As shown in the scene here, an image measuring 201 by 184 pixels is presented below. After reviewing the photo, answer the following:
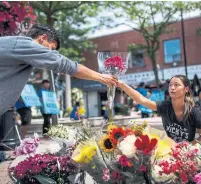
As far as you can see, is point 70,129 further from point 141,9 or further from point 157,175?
point 141,9

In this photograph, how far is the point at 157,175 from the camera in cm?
210

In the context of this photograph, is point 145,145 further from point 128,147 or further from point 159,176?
point 159,176

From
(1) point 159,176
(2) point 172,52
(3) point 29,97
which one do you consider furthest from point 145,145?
(2) point 172,52

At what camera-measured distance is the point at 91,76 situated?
272 cm

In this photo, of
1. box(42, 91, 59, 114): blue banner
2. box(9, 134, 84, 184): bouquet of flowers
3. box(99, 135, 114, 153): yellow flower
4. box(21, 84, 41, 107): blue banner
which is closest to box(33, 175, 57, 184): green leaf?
box(9, 134, 84, 184): bouquet of flowers

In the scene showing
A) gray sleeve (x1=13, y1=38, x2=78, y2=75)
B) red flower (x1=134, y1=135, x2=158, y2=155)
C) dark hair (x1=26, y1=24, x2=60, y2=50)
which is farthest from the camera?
dark hair (x1=26, y1=24, x2=60, y2=50)

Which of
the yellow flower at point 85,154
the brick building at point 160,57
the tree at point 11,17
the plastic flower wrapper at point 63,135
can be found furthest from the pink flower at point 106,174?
the brick building at point 160,57

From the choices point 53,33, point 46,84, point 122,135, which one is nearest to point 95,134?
point 122,135

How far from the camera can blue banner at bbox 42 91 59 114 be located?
9.46m

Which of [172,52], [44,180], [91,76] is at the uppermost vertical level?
[172,52]

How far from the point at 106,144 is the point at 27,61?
2.59 feet

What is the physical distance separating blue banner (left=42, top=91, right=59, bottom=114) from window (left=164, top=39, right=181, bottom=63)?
21.1 metres

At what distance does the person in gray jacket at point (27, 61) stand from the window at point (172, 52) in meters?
27.6

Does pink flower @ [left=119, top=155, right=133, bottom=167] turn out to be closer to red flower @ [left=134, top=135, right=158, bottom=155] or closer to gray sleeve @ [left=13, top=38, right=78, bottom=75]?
red flower @ [left=134, top=135, right=158, bottom=155]
